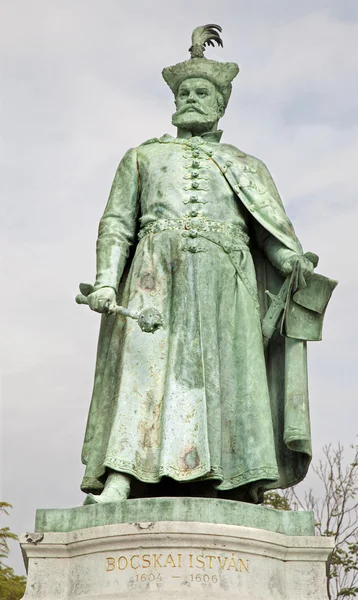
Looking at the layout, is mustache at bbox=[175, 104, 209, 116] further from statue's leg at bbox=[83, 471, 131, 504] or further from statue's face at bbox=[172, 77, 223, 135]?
statue's leg at bbox=[83, 471, 131, 504]

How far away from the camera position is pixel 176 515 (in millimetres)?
10016

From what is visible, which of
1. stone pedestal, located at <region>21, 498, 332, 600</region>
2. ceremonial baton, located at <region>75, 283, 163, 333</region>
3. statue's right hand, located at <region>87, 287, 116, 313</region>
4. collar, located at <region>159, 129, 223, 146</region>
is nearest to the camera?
stone pedestal, located at <region>21, 498, 332, 600</region>

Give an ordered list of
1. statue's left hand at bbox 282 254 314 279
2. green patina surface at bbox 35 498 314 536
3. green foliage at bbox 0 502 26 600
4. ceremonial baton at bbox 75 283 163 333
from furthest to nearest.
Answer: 1. green foliage at bbox 0 502 26 600
2. statue's left hand at bbox 282 254 314 279
3. ceremonial baton at bbox 75 283 163 333
4. green patina surface at bbox 35 498 314 536

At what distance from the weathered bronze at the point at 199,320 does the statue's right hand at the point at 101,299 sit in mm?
11

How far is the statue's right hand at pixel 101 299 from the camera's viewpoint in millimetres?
11148

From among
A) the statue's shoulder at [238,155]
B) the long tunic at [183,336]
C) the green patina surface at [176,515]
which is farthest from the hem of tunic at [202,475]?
the statue's shoulder at [238,155]

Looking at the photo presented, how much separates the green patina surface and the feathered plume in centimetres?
467

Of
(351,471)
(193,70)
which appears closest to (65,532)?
(193,70)

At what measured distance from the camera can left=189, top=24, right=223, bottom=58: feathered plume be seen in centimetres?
1279

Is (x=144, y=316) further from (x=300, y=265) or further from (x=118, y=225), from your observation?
(x=300, y=265)

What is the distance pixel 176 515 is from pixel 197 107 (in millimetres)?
4177

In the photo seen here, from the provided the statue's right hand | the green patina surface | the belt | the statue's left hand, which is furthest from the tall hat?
the green patina surface

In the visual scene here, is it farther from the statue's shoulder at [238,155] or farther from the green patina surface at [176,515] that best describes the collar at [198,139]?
the green patina surface at [176,515]

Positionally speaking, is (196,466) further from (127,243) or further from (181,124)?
(181,124)
